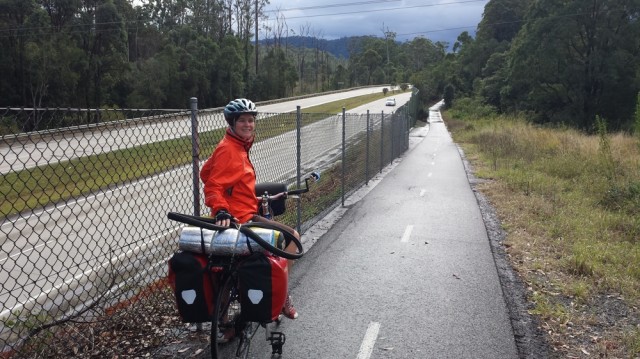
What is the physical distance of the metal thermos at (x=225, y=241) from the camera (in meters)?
3.20

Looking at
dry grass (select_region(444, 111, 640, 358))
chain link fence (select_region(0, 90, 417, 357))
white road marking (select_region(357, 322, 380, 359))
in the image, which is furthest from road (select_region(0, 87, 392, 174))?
dry grass (select_region(444, 111, 640, 358))

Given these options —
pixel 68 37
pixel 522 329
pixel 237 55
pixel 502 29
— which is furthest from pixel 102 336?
pixel 502 29

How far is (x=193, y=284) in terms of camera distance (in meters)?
3.21

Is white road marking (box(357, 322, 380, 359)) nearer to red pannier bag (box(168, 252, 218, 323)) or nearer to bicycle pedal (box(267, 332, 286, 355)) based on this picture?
bicycle pedal (box(267, 332, 286, 355))

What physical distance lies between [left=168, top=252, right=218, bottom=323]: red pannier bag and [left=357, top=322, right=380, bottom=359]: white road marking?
5.37ft

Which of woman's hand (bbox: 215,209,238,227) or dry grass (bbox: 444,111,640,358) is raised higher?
woman's hand (bbox: 215,209,238,227)

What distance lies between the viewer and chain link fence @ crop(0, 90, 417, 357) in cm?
389

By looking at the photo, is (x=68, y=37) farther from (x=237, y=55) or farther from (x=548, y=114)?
(x=548, y=114)

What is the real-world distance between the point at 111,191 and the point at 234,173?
3936 mm

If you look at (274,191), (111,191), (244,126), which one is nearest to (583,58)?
(111,191)

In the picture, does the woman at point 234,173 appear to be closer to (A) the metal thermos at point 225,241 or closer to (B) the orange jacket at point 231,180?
(B) the orange jacket at point 231,180

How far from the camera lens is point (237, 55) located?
1975 inches

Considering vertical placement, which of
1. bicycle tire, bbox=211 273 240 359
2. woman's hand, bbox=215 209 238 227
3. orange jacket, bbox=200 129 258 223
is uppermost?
orange jacket, bbox=200 129 258 223

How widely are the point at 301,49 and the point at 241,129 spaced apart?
12153cm
